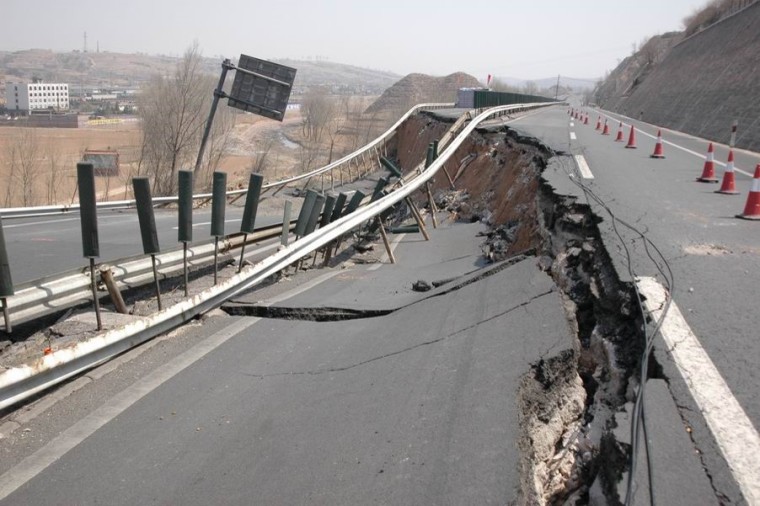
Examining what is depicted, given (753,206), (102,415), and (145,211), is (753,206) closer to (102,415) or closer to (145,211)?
(145,211)

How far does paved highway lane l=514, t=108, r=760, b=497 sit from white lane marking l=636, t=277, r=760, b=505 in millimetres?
12

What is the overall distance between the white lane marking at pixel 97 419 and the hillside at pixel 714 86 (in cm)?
1954

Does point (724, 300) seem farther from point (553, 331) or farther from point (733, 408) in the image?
point (733, 408)

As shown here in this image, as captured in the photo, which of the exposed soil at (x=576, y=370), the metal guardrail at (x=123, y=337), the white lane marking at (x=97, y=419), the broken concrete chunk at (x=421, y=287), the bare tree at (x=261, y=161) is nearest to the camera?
the exposed soil at (x=576, y=370)

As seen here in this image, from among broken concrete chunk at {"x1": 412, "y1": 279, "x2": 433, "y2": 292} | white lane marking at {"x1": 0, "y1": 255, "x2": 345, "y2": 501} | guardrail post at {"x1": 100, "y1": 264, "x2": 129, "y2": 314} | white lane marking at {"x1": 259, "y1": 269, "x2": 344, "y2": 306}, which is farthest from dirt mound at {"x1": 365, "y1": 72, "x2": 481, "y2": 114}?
white lane marking at {"x1": 0, "y1": 255, "x2": 345, "y2": 501}

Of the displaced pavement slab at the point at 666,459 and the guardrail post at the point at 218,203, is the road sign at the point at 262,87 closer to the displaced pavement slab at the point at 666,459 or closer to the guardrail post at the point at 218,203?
the guardrail post at the point at 218,203

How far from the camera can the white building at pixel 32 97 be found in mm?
146250

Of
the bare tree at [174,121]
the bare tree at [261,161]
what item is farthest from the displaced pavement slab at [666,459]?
the bare tree at [174,121]

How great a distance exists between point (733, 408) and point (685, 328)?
3.60 feet

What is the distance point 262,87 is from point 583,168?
57.1 feet

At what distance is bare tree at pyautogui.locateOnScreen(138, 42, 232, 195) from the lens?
34844 millimetres

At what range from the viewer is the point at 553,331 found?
4715 millimetres

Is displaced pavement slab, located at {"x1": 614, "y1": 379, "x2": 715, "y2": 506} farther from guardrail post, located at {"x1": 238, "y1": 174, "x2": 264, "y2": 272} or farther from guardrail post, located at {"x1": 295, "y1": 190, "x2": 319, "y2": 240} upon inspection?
guardrail post, located at {"x1": 295, "y1": 190, "x2": 319, "y2": 240}

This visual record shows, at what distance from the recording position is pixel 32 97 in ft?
499
